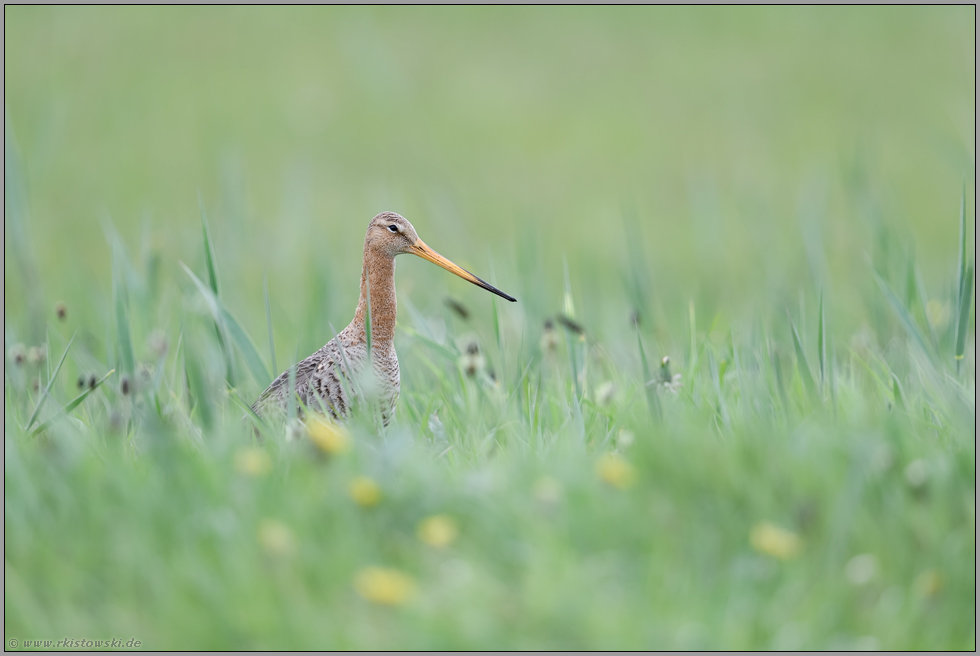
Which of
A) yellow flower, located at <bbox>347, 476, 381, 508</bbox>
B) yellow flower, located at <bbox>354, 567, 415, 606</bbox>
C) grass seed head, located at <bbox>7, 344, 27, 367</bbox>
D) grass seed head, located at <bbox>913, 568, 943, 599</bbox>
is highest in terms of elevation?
grass seed head, located at <bbox>7, 344, 27, 367</bbox>

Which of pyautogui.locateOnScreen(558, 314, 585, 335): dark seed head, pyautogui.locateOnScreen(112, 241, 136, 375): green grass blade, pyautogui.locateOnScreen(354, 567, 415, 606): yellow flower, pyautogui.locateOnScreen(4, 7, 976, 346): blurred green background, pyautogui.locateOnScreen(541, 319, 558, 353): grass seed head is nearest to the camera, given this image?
pyautogui.locateOnScreen(354, 567, 415, 606): yellow flower

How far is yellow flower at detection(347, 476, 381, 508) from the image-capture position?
81.4 inches

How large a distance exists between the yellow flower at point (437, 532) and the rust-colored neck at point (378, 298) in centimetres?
139

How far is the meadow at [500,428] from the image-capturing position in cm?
191

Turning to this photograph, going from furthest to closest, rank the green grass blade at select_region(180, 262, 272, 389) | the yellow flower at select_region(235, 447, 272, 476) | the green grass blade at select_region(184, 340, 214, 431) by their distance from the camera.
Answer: the green grass blade at select_region(180, 262, 272, 389)
the green grass blade at select_region(184, 340, 214, 431)
the yellow flower at select_region(235, 447, 272, 476)

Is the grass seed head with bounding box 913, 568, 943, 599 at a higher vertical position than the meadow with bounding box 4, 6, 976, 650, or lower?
lower

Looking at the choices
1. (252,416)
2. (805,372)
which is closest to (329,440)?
(252,416)

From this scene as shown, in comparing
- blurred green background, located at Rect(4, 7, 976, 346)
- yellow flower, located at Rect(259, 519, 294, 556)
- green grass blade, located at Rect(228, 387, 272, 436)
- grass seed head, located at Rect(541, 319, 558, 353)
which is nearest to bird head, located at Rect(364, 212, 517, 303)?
grass seed head, located at Rect(541, 319, 558, 353)

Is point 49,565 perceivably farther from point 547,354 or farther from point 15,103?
point 15,103

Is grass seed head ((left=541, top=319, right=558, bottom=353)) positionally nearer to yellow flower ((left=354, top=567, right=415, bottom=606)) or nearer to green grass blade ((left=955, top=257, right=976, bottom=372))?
green grass blade ((left=955, top=257, right=976, bottom=372))

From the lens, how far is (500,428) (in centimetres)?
284

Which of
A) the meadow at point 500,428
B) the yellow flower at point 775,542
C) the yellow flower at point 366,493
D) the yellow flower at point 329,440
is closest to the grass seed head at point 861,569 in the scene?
the meadow at point 500,428

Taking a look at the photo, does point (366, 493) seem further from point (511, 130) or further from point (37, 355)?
point (511, 130)

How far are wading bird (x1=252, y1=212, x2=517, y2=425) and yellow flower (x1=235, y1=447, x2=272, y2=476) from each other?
87 cm
